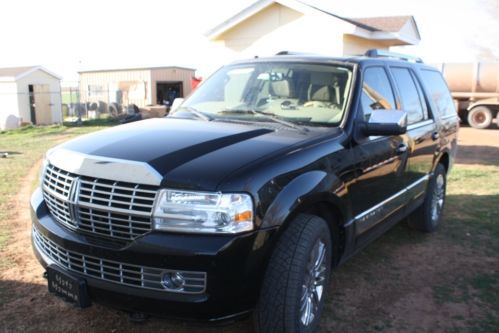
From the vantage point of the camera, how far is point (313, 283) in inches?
124

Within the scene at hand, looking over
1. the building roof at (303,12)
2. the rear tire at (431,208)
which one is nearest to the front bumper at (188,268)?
the rear tire at (431,208)

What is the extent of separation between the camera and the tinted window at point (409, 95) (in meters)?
4.72

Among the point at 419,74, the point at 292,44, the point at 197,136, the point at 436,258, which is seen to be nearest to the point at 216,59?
the point at 292,44

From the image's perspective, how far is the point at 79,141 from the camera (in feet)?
10.8

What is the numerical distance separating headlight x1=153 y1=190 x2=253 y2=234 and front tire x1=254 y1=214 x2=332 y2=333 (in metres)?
0.35

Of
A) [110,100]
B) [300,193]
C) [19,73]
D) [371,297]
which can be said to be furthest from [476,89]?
[300,193]

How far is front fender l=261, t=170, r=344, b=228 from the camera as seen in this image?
2.68 meters

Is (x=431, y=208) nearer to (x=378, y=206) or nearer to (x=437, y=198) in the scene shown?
(x=437, y=198)

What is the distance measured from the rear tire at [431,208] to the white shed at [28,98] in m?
21.8

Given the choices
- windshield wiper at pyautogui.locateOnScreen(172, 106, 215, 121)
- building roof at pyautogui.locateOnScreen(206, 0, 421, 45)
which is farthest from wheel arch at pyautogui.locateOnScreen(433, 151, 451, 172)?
building roof at pyautogui.locateOnScreen(206, 0, 421, 45)

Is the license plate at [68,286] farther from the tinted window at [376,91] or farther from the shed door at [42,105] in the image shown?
the shed door at [42,105]

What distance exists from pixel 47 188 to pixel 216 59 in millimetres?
10695

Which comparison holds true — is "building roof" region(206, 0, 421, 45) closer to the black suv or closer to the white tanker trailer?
the black suv

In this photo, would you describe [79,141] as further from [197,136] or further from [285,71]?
[285,71]
